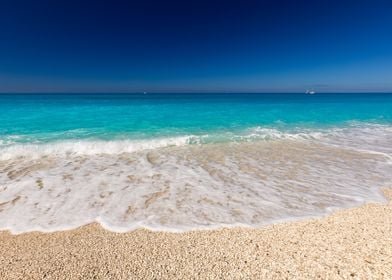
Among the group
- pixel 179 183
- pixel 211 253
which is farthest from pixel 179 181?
pixel 211 253

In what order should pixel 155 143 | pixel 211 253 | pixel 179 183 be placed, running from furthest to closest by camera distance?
pixel 155 143, pixel 179 183, pixel 211 253

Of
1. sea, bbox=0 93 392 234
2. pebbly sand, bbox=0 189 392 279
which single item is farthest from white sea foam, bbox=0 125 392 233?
pebbly sand, bbox=0 189 392 279

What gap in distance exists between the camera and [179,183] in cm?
595

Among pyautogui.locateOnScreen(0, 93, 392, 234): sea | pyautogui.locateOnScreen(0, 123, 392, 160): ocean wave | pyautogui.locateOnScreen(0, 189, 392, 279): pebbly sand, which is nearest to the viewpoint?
pyautogui.locateOnScreen(0, 189, 392, 279): pebbly sand

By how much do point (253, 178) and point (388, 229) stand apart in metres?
2.99

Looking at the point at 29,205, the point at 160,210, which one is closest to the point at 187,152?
the point at 160,210

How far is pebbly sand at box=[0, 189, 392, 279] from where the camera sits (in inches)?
114

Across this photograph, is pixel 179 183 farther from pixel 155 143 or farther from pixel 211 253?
pixel 155 143

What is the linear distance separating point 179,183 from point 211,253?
2819mm

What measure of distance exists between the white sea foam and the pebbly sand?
368 mm

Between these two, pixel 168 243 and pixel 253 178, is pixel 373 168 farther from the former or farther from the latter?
pixel 168 243

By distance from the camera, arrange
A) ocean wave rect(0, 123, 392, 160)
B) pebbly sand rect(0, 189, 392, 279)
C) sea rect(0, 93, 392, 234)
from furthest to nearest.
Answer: ocean wave rect(0, 123, 392, 160) → sea rect(0, 93, 392, 234) → pebbly sand rect(0, 189, 392, 279)

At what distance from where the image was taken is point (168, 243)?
351 centimetres

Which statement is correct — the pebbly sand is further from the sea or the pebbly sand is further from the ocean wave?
the ocean wave
